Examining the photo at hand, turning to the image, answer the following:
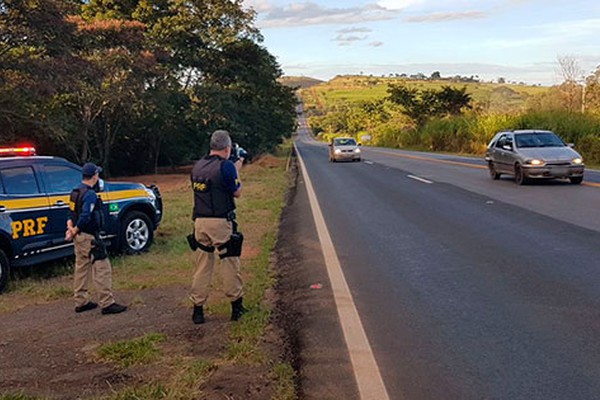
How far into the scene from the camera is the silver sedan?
1739 cm

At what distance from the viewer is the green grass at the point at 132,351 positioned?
16.5ft

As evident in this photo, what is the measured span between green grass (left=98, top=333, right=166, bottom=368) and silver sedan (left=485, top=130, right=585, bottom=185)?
47.0ft

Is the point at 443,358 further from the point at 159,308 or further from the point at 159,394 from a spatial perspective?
the point at 159,308

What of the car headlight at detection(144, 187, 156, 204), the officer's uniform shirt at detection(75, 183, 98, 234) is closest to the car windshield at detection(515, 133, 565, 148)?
the car headlight at detection(144, 187, 156, 204)

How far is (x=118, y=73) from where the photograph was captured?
2691cm

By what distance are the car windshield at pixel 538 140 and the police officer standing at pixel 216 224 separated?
580 inches

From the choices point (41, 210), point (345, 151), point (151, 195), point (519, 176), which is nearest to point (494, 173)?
point (519, 176)

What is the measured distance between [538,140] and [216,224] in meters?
15.3

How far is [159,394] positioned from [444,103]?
66123mm

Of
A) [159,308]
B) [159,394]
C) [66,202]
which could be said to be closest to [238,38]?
[66,202]

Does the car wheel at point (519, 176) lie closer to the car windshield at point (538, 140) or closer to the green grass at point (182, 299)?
the car windshield at point (538, 140)

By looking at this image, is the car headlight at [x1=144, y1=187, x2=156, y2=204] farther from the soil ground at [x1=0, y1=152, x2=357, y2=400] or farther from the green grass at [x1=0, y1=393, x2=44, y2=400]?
the green grass at [x1=0, y1=393, x2=44, y2=400]

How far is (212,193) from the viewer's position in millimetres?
6031

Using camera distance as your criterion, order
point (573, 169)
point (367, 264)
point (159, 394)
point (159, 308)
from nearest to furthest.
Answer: point (159, 394)
point (159, 308)
point (367, 264)
point (573, 169)
